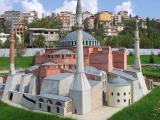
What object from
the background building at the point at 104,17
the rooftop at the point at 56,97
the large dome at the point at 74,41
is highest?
the background building at the point at 104,17

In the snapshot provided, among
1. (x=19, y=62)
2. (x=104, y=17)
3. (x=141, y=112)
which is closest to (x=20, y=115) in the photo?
(x=141, y=112)

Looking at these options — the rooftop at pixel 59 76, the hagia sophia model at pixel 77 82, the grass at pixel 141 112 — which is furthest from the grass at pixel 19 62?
the grass at pixel 141 112

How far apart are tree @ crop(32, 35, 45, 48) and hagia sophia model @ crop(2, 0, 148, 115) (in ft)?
87.9

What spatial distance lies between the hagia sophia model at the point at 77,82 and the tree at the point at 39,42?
26798mm

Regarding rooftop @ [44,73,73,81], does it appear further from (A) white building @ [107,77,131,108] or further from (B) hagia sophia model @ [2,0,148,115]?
(A) white building @ [107,77,131,108]

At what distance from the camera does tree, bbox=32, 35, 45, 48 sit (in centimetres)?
5775

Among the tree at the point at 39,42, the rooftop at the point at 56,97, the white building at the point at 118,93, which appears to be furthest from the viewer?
the tree at the point at 39,42

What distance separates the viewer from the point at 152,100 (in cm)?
2361

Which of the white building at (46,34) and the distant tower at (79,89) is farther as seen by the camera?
the white building at (46,34)

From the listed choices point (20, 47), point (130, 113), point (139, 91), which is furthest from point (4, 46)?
point (130, 113)

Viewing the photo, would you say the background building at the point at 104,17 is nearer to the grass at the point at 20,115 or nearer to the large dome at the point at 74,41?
the large dome at the point at 74,41

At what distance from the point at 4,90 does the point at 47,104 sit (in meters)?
6.29

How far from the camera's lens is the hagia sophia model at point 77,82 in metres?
21.4

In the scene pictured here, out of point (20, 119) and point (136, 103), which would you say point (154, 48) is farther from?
point (20, 119)
